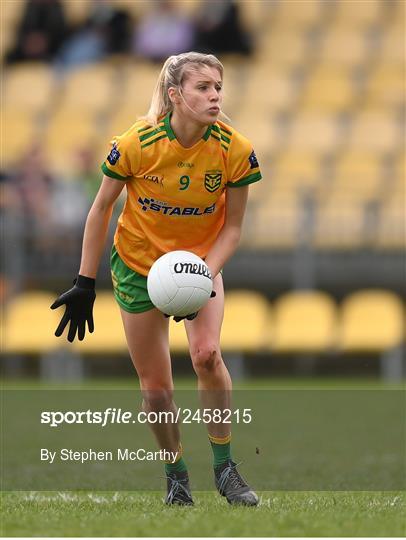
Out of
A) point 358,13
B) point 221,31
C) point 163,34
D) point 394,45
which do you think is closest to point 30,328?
point 163,34

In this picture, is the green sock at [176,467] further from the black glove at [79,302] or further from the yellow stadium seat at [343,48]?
the yellow stadium seat at [343,48]

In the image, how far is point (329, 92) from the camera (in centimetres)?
2056

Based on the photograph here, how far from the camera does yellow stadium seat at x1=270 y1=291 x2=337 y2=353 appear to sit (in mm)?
15859

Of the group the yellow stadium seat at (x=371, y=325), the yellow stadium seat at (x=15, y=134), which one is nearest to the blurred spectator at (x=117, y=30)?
the yellow stadium seat at (x=15, y=134)

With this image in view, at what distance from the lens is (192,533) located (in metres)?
4.83

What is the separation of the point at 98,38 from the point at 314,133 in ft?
13.5

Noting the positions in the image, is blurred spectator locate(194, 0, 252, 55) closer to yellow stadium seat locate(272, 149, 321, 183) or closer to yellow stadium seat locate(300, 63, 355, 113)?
yellow stadium seat locate(300, 63, 355, 113)

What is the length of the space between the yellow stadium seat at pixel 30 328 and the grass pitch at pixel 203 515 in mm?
9367

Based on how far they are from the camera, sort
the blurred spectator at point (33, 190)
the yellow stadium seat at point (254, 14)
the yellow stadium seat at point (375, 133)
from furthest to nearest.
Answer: the yellow stadium seat at point (254, 14)
the yellow stadium seat at point (375, 133)
the blurred spectator at point (33, 190)

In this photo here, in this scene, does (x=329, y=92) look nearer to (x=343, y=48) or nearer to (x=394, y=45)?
(x=343, y=48)

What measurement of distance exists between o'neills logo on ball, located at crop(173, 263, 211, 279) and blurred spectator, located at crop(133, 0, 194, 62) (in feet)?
46.3

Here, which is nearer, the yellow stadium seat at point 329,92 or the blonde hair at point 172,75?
the blonde hair at point 172,75

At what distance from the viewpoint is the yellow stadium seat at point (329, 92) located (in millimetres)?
20297

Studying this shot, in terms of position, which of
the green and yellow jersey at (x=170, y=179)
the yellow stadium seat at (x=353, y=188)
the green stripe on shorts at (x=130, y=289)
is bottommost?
the yellow stadium seat at (x=353, y=188)
